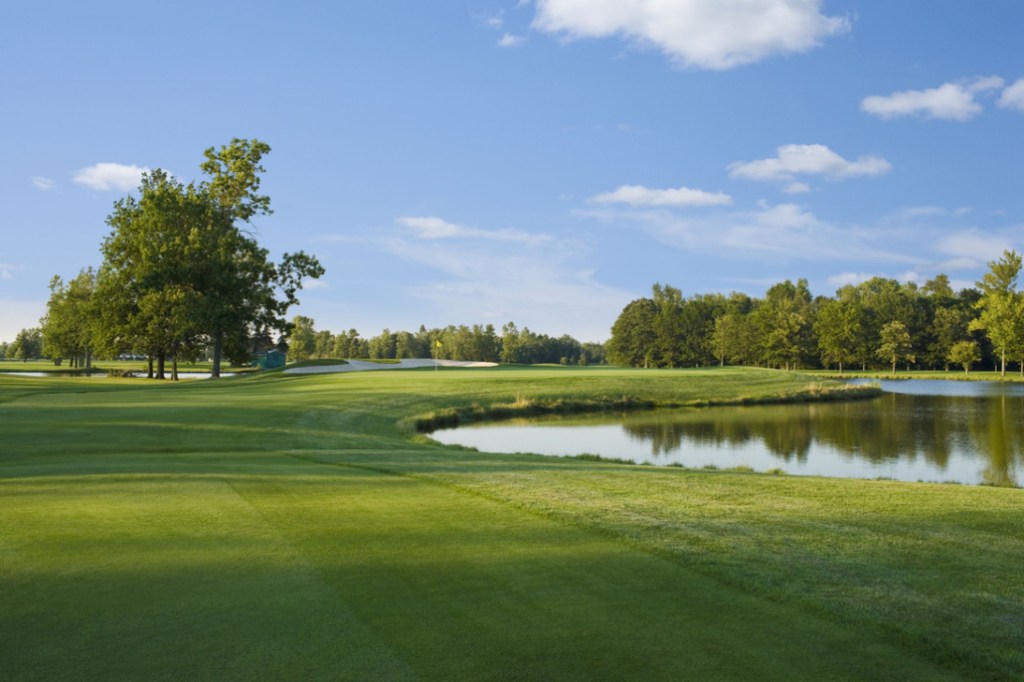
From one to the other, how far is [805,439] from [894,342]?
69.1 m

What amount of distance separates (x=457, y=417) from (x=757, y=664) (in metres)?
28.3

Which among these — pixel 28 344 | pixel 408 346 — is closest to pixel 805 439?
pixel 408 346

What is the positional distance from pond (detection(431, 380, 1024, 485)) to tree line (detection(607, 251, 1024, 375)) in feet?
158

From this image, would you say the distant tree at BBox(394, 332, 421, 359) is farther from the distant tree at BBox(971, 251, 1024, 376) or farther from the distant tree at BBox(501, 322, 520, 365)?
the distant tree at BBox(971, 251, 1024, 376)

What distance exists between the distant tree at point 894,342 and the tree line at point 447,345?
47685mm

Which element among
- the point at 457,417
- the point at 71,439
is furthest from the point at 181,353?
the point at 71,439

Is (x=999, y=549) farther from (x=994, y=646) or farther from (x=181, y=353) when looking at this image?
(x=181, y=353)

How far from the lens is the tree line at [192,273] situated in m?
47.5

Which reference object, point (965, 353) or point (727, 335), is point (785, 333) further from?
point (965, 353)

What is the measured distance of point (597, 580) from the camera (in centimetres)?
552

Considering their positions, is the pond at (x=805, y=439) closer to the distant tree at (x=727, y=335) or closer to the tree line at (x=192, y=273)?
the tree line at (x=192, y=273)

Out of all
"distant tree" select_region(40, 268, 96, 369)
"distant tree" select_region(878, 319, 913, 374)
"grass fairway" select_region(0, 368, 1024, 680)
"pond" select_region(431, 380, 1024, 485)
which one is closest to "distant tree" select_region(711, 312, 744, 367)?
"distant tree" select_region(878, 319, 913, 374)

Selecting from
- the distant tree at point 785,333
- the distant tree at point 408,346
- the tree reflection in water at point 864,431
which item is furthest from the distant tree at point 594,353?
the tree reflection in water at point 864,431

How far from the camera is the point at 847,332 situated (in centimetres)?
8506
